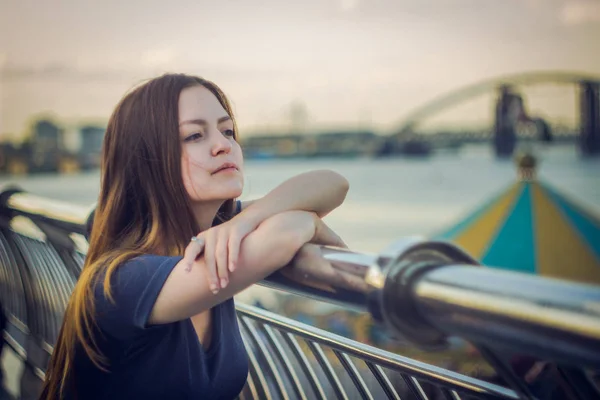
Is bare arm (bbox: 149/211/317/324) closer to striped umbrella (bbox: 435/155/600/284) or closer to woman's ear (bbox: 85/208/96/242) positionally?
woman's ear (bbox: 85/208/96/242)

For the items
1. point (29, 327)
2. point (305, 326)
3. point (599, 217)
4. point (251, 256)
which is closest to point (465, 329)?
point (251, 256)

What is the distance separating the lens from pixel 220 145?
4.97ft

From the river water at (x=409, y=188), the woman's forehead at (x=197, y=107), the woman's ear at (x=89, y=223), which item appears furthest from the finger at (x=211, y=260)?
the river water at (x=409, y=188)

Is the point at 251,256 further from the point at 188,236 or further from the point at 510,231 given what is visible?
the point at 510,231

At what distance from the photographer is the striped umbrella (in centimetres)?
714

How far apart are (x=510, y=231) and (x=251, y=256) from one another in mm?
6645

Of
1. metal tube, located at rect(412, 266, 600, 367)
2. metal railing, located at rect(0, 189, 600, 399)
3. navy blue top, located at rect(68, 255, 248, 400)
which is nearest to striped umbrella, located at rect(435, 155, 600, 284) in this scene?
metal railing, located at rect(0, 189, 600, 399)

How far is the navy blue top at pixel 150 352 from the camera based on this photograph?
1.30 meters

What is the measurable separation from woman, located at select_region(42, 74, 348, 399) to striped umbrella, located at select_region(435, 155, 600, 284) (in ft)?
19.4

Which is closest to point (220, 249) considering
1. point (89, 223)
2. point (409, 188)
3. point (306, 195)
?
point (306, 195)

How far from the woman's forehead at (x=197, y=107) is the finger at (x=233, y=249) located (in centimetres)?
45

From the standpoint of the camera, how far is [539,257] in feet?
23.3

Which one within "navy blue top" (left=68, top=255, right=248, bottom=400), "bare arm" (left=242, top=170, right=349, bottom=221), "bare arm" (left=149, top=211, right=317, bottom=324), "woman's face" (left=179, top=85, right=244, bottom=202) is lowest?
"navy blue top" (left=68, top=255, right=248, bottom=400)

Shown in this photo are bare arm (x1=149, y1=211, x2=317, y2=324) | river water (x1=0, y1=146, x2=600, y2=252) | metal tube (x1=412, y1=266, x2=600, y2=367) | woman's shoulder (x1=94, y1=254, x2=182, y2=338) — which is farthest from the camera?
river water (x1=0, y1=146, x2=600, y2=252)
